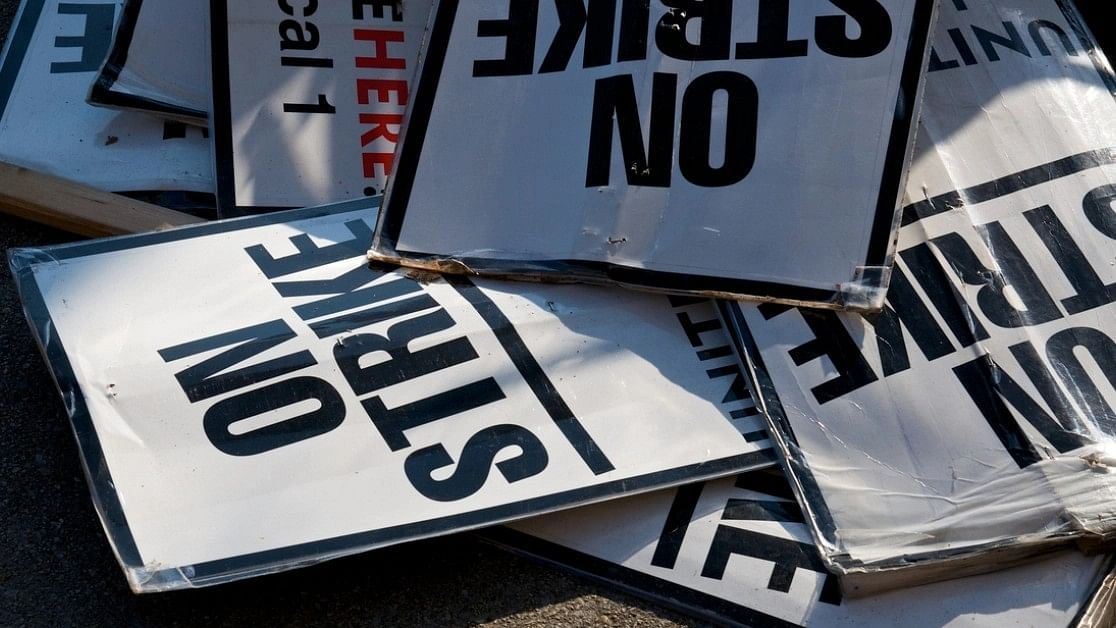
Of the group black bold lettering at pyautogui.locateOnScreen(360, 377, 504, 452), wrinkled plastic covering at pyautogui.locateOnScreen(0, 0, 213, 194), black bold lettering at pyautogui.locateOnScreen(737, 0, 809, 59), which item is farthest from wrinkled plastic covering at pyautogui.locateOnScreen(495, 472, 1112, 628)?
wrinkled plastic covering at pyautogui.locateOnScreen(0, 0, 213, 194)

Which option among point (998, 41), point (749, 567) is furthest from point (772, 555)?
point (998, 41)

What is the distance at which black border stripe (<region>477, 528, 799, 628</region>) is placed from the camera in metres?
1.92

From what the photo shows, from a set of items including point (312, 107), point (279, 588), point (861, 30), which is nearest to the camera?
point (279, 588)

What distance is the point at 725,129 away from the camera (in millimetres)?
2186

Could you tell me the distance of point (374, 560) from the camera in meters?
1.99

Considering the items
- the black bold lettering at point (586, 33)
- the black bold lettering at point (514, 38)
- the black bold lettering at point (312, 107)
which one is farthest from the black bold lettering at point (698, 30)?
the black bold lettering at point (312, 107)

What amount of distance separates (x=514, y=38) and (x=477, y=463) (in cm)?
98

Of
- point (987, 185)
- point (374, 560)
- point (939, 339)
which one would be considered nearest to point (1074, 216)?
point (987, 185)

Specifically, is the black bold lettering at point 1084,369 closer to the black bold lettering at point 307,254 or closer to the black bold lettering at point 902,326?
the black bold lettering at point 902,326

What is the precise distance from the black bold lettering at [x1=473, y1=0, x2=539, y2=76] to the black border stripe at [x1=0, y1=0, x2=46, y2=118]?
4.29 ft

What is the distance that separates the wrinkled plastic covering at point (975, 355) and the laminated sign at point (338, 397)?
0.54 ft

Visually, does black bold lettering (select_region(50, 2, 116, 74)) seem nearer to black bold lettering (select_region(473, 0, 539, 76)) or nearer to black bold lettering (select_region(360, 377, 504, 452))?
black bold lettering (select_region(473, 0, 539, 76))

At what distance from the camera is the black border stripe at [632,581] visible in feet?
6.30

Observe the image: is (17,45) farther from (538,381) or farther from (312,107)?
(538,381)
